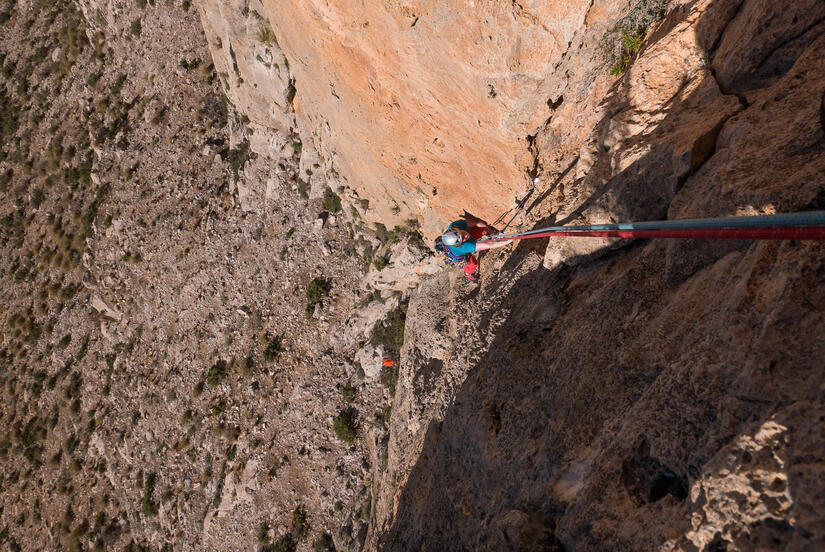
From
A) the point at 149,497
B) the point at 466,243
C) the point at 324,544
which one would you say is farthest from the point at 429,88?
the point at 149,497

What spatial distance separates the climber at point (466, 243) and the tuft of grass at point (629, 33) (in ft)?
11.6

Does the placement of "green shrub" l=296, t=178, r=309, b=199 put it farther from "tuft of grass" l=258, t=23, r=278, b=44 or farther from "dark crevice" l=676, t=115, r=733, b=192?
"dark crevice" l=676, t=115, r=733, b=192

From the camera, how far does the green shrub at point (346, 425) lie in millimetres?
12281

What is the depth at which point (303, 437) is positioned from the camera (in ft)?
42.1

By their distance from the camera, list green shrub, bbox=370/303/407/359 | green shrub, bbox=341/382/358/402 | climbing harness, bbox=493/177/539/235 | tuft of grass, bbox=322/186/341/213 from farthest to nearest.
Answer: tuft of grass, bbox=322/186/341/213 < green shrub, bbox=341/382/358/402 < green shrub, bbox=370/303/407/359 < climbing harness, bbox=493/177/539/235

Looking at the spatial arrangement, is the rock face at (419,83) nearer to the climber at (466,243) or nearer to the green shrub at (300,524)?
the climber at (466,243)

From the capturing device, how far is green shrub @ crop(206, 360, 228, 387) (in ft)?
45.6

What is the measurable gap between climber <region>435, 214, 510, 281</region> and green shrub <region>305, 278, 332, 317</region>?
541 centimetres

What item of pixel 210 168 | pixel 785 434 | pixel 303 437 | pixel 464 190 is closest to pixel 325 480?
pixel 303 437

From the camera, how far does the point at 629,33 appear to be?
6664mm

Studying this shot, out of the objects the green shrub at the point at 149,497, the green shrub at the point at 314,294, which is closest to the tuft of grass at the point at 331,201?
the green shrub at the point at 314,294

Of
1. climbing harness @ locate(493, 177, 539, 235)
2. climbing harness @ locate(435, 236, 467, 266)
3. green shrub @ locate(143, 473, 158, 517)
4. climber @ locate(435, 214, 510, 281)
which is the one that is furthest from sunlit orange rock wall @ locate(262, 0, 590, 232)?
green shrub @ locate(143, 473, 158, 517)

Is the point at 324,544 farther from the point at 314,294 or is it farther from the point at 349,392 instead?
the point at 314,294

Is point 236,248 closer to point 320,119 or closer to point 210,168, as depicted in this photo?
point 210,168
